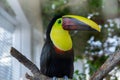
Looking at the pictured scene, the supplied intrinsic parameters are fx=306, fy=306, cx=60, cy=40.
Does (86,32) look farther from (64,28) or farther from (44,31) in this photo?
(64,28)

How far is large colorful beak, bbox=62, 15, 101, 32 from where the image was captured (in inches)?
42.3

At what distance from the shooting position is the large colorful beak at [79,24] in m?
1.08

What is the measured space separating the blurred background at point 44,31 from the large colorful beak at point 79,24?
251 mm

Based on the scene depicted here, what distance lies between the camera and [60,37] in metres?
1.15

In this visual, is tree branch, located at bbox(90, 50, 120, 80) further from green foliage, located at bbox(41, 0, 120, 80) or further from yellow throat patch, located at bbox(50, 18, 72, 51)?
green foliage, located at bbox(41, 0, 120, 80)

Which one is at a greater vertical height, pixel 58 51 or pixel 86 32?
pixel 86 32

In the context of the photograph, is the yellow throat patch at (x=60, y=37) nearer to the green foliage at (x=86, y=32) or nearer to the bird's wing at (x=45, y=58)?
the bird's wing at (x=45, y=58)

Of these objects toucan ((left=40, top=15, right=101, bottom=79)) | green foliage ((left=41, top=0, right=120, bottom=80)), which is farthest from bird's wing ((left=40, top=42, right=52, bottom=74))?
green foliage ((left=41, top=0, right=120, bottom=80))

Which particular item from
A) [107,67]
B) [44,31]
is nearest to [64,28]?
[107,67]

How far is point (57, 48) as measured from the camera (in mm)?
1154

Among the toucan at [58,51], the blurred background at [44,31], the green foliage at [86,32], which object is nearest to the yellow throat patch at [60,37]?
the toucan at [58,51]

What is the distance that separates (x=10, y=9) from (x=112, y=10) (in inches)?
27.5

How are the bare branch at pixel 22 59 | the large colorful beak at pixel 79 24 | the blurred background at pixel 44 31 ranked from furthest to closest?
the blurred background at pixel 44 31, the large colorful beak at pixel 79 24, the bare branch at pixel 22 59

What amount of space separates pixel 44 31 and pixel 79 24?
0.79 m
